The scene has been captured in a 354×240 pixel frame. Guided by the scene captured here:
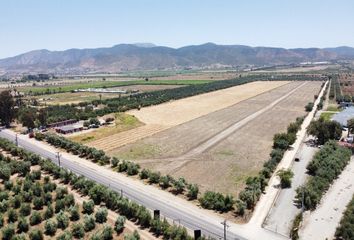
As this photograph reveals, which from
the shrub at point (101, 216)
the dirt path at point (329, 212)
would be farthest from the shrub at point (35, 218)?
the dirt path at point (329, 212)

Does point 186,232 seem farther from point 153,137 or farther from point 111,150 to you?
point 153,137

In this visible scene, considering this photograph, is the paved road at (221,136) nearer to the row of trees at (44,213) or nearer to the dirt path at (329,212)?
the dirt path at (329,212)

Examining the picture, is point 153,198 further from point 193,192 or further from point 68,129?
point 68,129

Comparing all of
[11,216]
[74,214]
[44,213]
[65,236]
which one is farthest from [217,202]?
[11,216]

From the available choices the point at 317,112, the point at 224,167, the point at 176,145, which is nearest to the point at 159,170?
the point at 224,167

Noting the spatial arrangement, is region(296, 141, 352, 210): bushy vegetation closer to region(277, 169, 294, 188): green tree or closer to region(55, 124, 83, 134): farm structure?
region(277, 169, 294, 188): green tree

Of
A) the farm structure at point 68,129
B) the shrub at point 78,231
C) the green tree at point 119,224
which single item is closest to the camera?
the shrub at point 78,231

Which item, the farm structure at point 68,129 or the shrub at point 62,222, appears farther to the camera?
the farm structure at point 68,129
